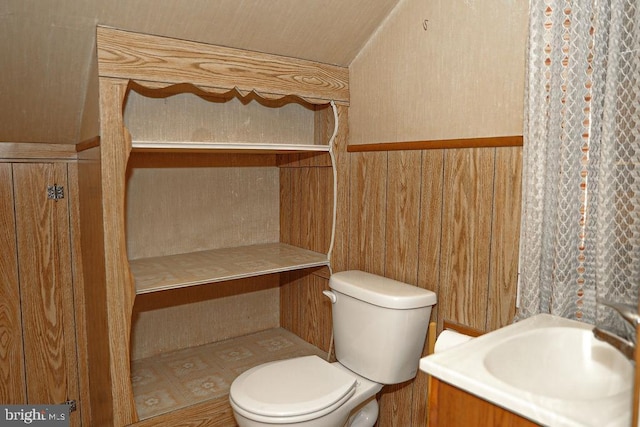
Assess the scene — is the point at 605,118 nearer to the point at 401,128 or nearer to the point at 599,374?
the point at 599,374

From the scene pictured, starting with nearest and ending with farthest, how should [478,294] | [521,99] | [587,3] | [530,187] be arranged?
[587,3] → [530,187] → [521,99] → [478,294]

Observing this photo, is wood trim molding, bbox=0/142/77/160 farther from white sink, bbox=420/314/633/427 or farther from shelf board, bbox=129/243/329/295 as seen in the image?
white sink, bbox=420/314/633/427

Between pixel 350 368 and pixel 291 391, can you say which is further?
pixel 350 368

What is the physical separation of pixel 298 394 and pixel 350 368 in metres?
0.38

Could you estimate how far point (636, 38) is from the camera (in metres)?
1.12

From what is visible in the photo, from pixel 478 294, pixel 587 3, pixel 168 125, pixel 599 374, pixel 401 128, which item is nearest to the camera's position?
pixel 599 374

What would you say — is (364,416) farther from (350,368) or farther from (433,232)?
(433,232)

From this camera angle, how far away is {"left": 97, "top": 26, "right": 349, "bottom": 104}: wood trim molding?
160 cm

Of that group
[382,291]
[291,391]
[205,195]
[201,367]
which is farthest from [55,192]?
[382,291]

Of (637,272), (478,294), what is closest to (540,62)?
(637,272)

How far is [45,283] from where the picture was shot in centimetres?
206

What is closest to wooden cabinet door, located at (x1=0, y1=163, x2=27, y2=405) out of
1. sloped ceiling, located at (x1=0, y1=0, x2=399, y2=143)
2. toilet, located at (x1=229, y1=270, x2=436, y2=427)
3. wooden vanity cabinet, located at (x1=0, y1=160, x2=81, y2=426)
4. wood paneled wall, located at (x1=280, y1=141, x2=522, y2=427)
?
wooden vanity cabinet, located at (x1=0, y1=160, x2=81, y2=426)

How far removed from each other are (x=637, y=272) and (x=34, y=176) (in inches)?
87.8

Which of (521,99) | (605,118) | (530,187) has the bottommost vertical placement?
(530,187)
